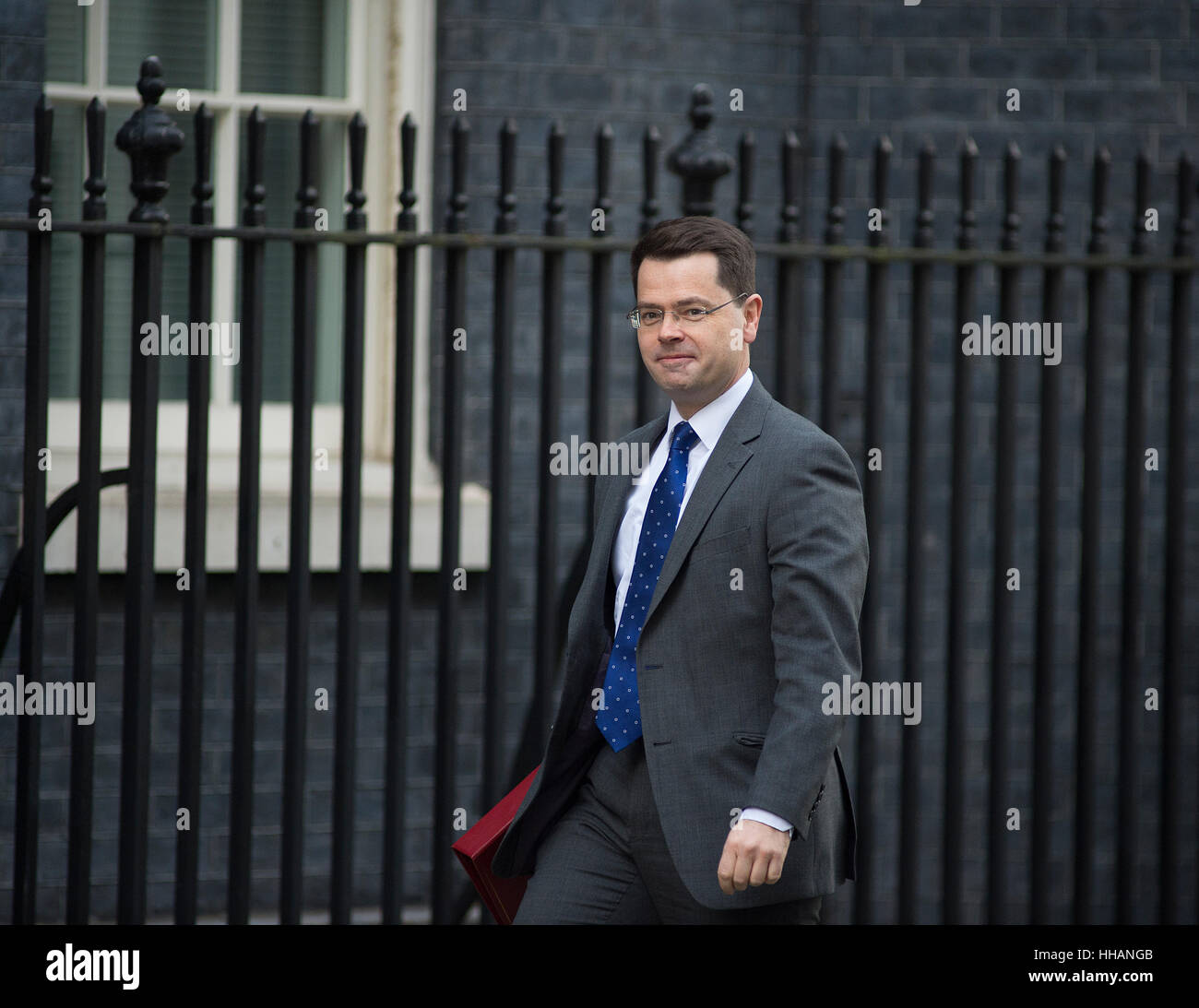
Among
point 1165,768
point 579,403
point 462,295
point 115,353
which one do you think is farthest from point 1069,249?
point 115,353

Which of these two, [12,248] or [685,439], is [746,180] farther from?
[12,248]

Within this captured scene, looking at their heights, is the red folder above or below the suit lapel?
below

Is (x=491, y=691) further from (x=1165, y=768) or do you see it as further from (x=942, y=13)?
(x=942, y=13)

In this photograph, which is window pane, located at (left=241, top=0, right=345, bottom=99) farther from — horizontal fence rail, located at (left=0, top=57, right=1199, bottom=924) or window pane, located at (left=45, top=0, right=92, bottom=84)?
horizontal fence rail, located at (left=0, top=57, right=1199, bottom=924)

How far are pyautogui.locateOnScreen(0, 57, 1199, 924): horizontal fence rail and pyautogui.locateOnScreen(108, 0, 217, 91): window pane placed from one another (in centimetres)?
182

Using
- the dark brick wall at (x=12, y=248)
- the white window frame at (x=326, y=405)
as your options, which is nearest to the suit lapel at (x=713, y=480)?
the white window frame at (x=326, y=405)

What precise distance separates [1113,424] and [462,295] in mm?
3428

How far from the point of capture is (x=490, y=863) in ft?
10.9

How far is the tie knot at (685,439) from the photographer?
3135 millimetres

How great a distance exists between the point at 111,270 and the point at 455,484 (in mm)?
2299

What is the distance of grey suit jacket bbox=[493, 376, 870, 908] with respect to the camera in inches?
112

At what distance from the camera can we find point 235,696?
440cm

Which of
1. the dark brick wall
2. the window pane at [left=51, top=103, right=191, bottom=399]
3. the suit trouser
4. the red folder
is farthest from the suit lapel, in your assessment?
the window pane at [left=51, top=103, right=191, bottom=399]

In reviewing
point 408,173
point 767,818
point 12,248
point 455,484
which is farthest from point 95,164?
point 767,818
